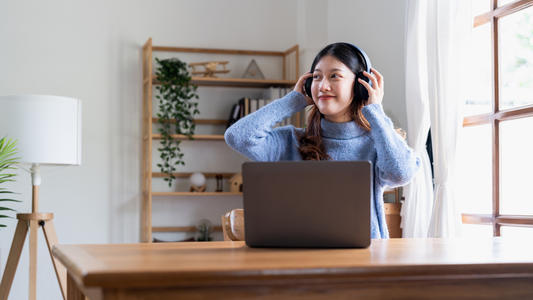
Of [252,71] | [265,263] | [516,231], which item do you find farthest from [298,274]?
[252,71]

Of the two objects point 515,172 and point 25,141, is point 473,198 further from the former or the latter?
point 25,141

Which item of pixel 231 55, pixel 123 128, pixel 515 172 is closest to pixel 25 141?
pixel 123 128

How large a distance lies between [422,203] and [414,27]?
1.03m

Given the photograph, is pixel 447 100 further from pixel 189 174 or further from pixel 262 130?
pixel 189 174

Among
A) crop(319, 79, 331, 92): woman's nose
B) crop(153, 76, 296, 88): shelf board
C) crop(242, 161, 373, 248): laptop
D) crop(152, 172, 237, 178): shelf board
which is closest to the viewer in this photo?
crop(242, 161, 373, 248): laptop

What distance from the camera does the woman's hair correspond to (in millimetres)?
1854

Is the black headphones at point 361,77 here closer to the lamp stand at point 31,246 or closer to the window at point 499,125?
the window at point 499,125

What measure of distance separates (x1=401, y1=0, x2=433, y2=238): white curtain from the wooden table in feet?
7.58

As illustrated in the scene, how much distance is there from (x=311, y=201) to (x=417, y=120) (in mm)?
2502

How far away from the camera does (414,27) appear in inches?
144

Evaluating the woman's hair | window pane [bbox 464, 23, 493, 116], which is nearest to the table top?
the woman's hair

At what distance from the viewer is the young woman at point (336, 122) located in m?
1.79

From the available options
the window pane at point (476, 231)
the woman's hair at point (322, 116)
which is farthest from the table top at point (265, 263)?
the window pane at point (476, 231)

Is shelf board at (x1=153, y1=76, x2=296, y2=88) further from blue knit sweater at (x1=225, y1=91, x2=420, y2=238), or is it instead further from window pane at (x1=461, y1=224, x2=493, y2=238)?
blue knit sweater at (x1=225, y1=91, x2=420, y2=238)
